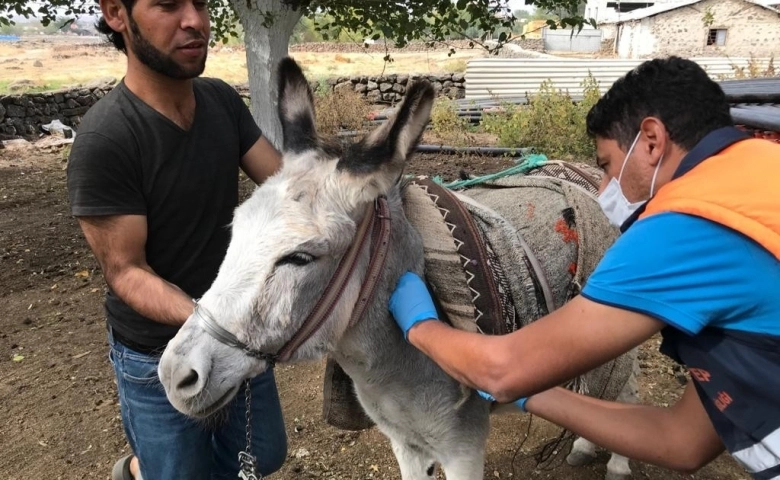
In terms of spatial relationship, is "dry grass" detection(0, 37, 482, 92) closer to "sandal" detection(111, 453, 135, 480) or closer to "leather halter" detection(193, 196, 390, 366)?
"sandal" detection(111, 453, 135, 480)

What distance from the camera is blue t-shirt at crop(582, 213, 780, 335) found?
1246 mm

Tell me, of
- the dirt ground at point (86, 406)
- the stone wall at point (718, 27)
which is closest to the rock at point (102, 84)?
the dirt ground at point (86, 406)

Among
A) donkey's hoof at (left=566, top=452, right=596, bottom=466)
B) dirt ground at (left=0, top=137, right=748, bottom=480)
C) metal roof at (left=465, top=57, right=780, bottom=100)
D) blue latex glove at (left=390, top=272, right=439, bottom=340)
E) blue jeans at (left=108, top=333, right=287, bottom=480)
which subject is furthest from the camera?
metal roof at (left=465, top=57, right=780, bottom=100)

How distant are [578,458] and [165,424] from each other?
8.45ft

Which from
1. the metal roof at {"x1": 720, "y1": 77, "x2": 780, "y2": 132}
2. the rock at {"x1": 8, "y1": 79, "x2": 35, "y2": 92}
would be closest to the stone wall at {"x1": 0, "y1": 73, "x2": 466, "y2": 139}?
the metal roof at {"x1": 720, "y1": 77, "x2": 780, "y2": 132}

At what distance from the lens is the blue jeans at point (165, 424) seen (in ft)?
7.27

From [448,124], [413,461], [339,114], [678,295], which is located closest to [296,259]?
[678,295]

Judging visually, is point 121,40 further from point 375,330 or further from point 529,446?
point 529,446

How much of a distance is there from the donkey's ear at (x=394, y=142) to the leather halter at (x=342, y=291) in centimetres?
20

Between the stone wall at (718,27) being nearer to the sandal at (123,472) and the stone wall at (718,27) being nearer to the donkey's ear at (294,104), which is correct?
the donkey's ear at (294,104)

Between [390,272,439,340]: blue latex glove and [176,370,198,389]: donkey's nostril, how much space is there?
692 mm

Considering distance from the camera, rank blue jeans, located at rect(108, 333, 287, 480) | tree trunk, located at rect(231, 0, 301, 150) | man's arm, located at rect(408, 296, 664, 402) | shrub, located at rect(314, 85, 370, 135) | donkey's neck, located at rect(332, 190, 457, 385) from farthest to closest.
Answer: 1. shrub, located at rect(314, 85, 370, 135)
2. tree trunk, located at rect(231, 0, 301, 150)
3. blue jeans, located at rect(108, 333, 287, 480)
4. donkey's neck, located at rect(332, 190, 457, 385)
5. man's arm, located at rect(408, 296, 664, 402)

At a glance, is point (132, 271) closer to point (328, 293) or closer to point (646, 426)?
point (328, 293)

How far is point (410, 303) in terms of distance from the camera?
6.42ft
